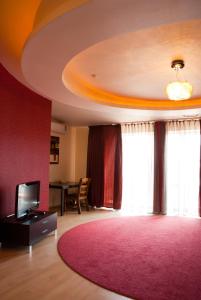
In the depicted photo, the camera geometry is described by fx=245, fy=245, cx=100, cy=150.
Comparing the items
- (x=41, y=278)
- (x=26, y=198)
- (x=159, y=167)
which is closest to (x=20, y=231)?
(x=26, y=198)

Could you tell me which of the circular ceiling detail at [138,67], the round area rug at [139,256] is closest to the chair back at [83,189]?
the round area rug at [139,256]

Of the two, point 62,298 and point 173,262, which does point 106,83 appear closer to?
point 173,262

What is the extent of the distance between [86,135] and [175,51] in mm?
4755

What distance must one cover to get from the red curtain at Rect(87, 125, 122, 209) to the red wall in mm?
2469

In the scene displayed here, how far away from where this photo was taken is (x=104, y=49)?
286 cm

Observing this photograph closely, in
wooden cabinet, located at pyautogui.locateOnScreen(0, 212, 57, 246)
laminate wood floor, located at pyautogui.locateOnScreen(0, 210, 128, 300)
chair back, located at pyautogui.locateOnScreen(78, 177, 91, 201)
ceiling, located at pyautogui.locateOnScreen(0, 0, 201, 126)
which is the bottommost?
laminate wood floor, located at pyautogui.locateOnScreen(0, 210, 128, 300)

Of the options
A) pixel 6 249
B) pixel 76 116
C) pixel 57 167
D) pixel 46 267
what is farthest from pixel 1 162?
pixel 57 167

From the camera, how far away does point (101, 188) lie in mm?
6828

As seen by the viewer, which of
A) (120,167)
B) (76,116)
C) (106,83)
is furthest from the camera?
(120,167)

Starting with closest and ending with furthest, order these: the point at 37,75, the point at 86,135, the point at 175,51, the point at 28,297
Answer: the point at 28,297
the point at 175,51
the point at 37,75
the point at 86,135

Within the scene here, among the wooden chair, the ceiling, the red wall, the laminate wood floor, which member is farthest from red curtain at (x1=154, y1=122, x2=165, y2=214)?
the laminate wood floor

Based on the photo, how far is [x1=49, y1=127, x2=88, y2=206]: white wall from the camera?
708 centimetres

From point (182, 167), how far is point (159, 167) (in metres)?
0.54

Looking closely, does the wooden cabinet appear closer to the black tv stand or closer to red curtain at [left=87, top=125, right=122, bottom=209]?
the black tv stand
